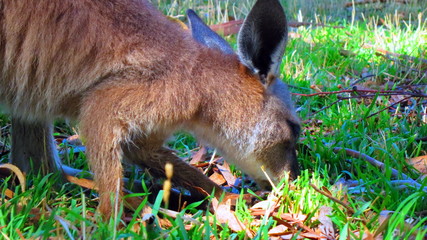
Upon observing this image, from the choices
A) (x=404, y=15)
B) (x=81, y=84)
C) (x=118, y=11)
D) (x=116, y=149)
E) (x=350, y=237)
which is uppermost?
(x=118, y=11)

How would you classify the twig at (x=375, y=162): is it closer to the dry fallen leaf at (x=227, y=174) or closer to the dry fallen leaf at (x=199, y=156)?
the dry fallen leaf at (x=227, y=174)

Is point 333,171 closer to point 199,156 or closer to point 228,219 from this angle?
point 199,156

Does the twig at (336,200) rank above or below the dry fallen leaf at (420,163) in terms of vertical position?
above

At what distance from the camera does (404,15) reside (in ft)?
26.8

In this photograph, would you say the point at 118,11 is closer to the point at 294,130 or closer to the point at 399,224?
the point at 294,130

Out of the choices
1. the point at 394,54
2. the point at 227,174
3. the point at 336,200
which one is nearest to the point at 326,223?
the point at 336,200

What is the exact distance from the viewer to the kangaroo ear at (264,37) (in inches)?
103

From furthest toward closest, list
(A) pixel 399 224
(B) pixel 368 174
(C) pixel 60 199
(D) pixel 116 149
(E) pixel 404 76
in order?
1. (E) pixel 404 76
2. (B) pixel 368 174
3. (C) pixel 60 199
4. (D) pixel 116 149
5. (A) pixel 399 224

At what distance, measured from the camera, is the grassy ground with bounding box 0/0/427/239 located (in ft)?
7.21

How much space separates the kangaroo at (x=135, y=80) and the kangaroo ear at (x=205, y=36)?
11cm

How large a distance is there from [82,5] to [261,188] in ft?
4.35

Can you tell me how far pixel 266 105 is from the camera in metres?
2.86

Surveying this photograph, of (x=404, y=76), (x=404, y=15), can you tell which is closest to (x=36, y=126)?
(x=404, y=76)

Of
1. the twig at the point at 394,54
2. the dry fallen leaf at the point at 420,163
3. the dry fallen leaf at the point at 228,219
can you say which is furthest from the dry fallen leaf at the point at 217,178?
the twig at the point at 394,54
